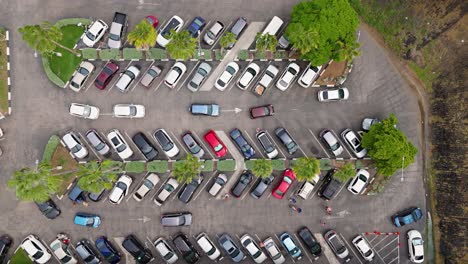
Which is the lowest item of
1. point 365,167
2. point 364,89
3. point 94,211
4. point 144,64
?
point 94,211

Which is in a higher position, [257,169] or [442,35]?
[442,35]

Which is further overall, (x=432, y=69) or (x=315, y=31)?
(x=432, y=69)

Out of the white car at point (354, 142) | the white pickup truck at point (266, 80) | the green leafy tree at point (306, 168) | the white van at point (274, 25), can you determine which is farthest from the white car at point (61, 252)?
the white car at point (354, 142)

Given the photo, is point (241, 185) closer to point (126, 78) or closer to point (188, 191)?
point (188, 191)

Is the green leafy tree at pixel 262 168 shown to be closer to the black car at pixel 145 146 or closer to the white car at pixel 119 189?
the black car at pixel 145 146

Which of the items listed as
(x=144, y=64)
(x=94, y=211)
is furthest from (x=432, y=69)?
(x=94, y=211)

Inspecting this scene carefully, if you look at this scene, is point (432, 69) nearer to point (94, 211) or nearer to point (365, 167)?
point (365, 167)

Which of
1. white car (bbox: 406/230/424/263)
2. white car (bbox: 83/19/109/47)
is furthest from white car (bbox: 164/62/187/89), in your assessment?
white car (bbox: 406/230/424/263)
